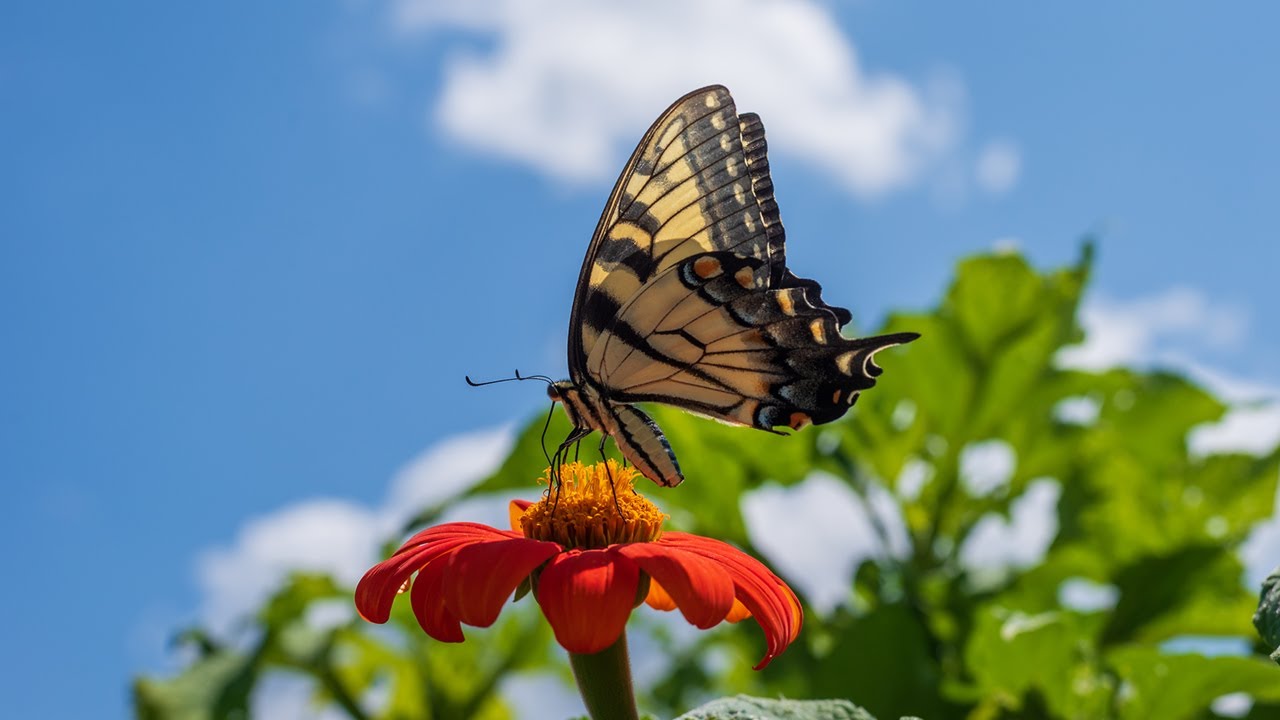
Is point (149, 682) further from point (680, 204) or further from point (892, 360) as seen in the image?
point (892, 360)

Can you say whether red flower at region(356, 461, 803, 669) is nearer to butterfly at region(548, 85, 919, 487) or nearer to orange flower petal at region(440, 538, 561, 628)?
orange flower petal at region(440, 538, 561, 628)

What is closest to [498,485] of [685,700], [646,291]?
[646,291]

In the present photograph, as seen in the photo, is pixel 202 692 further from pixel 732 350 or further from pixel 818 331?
pixel 818 331

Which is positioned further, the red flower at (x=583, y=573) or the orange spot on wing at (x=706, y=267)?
the orange spot on wing at (x=706, y=267)

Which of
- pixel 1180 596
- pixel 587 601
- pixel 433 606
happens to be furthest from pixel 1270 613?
pixel 1180 596

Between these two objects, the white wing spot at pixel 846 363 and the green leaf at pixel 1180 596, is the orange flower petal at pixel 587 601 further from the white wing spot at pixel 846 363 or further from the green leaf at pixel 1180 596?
the green leaf at pixel 1180 596

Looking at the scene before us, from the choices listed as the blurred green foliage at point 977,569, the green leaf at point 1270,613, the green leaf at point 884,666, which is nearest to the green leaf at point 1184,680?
the blurred green foliage at point 977,569

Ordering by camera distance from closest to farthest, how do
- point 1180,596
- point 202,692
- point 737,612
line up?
point 737,612 → point 202,692 → point 1180,596

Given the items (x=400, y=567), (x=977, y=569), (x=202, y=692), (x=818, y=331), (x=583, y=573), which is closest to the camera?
(x=583, y=573)
